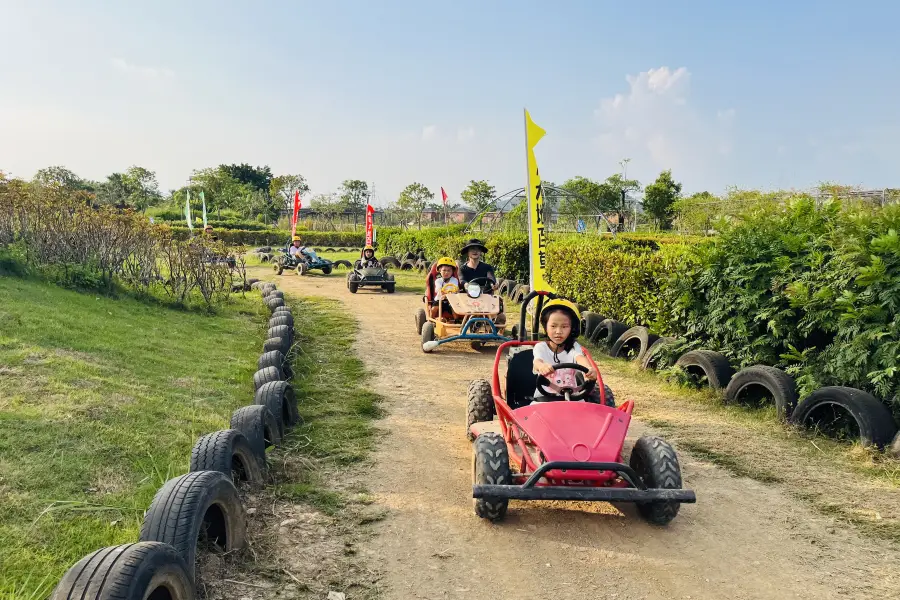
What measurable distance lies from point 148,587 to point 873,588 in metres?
3.46

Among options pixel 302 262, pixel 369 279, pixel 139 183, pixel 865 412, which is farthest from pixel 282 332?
pixel 139 183

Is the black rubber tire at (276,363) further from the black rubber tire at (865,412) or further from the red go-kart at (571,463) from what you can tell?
the black rubber tire at (865,412)

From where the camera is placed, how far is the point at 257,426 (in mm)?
4742

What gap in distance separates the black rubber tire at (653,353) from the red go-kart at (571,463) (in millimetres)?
3689

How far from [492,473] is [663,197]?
45257 millimetres

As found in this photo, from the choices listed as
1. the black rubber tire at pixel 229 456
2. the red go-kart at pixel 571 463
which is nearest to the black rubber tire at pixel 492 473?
the red go-kart at pixel 571 463

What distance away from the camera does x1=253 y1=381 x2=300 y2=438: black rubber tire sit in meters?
5.46

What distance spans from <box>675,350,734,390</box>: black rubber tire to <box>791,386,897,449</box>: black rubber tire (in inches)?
55.0

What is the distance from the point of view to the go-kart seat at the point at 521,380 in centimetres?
527

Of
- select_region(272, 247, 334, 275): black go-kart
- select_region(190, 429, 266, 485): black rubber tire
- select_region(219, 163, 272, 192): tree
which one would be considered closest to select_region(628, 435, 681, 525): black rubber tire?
select_region(190, 429, 266, 485): black rubber tire

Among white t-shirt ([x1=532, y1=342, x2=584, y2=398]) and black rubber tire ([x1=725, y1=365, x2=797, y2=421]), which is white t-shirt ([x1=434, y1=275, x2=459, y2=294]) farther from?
white t-shirt ([x1=532, y1=342, x2=584, y2=398])

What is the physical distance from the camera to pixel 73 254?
11.3 meters

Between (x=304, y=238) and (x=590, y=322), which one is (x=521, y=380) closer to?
(x=590, y=322)

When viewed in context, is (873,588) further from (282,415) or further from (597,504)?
(282,415)
